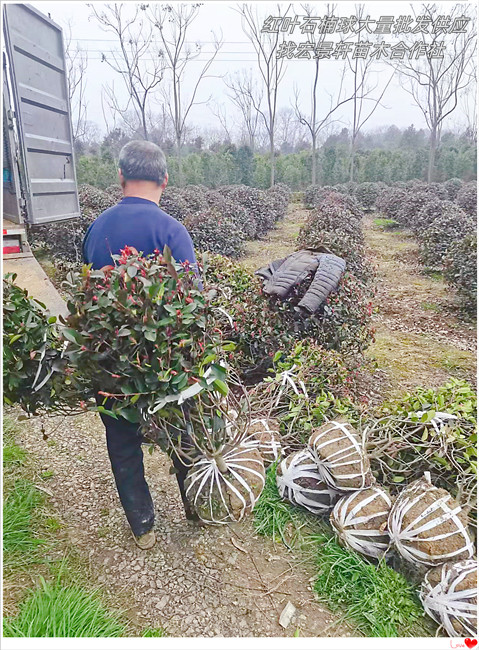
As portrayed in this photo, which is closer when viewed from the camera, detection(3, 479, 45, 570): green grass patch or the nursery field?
the nursery field

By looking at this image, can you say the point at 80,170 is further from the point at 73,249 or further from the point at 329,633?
the point at 329,633

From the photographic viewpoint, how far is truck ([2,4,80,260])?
3301mm

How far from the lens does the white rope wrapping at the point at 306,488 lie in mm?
2100

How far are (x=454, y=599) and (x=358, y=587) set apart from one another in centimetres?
34

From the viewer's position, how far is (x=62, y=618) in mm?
1595

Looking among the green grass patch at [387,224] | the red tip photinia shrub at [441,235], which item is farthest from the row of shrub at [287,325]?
the green grass patch at [387,224]

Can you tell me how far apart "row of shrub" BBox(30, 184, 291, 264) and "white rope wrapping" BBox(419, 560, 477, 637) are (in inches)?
171

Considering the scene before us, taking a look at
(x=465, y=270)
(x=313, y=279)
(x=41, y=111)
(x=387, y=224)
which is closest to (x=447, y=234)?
(x=465, y=270)

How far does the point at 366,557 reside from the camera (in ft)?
6.27

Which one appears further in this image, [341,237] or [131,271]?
[341,237]

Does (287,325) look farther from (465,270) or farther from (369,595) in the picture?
(465,270)

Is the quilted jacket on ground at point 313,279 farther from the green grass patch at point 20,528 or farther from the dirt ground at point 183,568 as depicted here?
the green grass patch at point 20,528

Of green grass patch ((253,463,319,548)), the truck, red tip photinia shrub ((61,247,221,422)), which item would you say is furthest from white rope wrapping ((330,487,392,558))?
the truck

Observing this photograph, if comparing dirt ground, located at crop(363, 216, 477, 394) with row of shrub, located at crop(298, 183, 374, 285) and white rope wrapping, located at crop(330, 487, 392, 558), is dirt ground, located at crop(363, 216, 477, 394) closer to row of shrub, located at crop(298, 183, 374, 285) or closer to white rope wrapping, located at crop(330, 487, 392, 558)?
row of shrub, located at crop(298, 183, 374, 285)
